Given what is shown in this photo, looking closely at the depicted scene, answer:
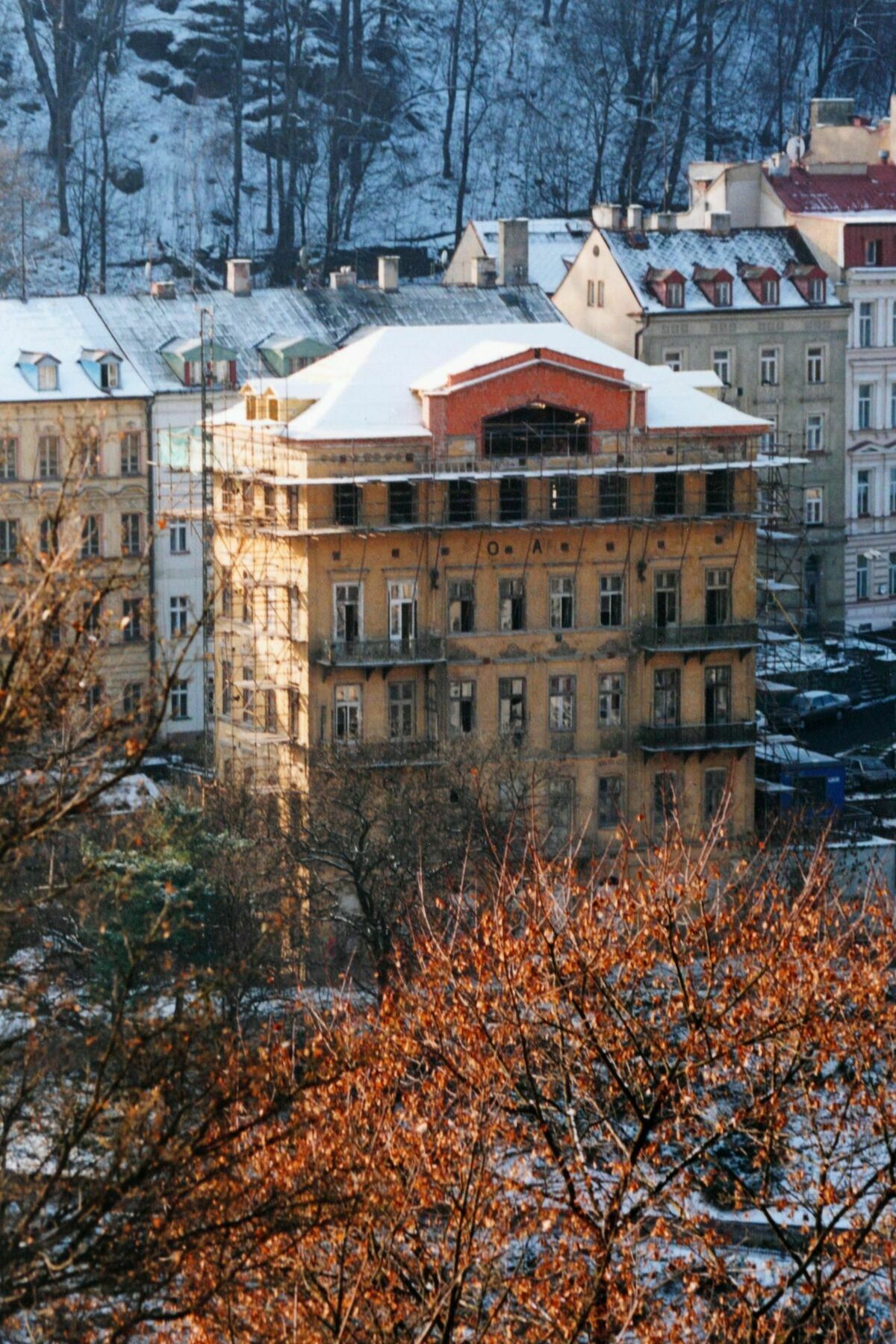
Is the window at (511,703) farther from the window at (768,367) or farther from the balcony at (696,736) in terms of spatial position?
the window at (768,367)

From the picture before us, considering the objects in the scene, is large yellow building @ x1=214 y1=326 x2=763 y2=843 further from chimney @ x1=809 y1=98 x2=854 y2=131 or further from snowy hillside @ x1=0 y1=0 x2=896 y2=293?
snowy hillside @ x1=0 y1=0 x2=896 y2=293

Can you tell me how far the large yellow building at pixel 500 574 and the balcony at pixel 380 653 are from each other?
0.16ft

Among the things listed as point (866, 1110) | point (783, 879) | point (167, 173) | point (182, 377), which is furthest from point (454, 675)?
point (167, 173)

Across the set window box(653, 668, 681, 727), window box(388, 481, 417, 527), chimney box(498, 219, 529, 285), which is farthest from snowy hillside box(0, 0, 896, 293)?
window box(388, 481, 417, 527)

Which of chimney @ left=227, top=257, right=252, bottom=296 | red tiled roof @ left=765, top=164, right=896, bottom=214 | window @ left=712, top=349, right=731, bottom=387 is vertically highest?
red tiled roof @ left=765, top=164, right=896, bottom=214

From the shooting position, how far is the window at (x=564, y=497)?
67.9 metres

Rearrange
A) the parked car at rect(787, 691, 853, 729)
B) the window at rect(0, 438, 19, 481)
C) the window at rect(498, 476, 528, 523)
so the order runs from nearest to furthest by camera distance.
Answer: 1. the window at rect(498, 476, 528, 523)
2. the window at rect(0, 438, 19, 481)
3. the parked car at rect(787, 691, 853, 729)

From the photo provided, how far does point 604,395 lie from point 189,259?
53173 mm

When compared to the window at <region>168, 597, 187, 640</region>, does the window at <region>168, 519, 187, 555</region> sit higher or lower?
higher

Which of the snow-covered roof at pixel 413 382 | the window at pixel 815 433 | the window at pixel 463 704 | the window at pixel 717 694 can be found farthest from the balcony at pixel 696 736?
the window at pixel 815 433

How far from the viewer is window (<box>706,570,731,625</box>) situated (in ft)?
228

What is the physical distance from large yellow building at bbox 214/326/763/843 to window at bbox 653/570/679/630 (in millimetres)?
45

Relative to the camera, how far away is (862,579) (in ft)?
322

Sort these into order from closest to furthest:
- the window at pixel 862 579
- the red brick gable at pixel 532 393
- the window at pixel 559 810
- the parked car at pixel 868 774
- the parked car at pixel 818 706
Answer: the window at pixel 559 810 → the red brick gable at pixel 532 393 → the parked car at pixel 868 774 → the parked car at pixel 818 706 → the window at pixel 862 579
